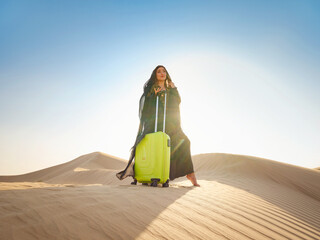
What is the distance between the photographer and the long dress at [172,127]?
12.7ft

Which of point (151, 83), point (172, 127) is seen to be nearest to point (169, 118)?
point (172, 127)

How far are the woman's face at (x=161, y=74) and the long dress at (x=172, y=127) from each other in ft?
0.90

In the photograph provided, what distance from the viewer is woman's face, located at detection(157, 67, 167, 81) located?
4098 mm

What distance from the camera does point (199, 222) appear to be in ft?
5.21

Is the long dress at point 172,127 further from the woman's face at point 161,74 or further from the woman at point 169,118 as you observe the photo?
the woman's face at point 161,74

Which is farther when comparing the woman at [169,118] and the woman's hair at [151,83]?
the woman's hair at [151,83]

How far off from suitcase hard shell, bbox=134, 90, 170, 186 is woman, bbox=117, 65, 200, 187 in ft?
1.30

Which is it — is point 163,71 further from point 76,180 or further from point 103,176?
point 76,180

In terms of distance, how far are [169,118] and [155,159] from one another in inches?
43.6

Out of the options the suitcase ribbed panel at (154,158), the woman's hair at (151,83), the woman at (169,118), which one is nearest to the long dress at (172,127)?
the woman at (169,118)

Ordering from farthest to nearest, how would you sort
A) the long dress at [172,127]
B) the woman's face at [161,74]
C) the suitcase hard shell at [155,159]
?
the woman's face at [161,74] → the long dress at [172,127] → the suitcase hard shell at [155,159]

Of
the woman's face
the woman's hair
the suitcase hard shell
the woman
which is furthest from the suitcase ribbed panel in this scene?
the woman's face

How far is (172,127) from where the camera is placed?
3965 mm

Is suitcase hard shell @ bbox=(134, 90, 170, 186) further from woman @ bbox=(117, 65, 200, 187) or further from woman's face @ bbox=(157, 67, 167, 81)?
woman's face @ bbox=(157, 67, 167, 81)
